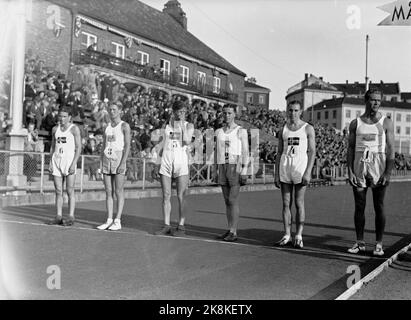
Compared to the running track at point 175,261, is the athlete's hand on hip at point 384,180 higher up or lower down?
higher up

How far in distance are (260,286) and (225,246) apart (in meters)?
1.71

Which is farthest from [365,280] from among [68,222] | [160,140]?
[68,222]

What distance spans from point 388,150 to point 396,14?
68.6 inches

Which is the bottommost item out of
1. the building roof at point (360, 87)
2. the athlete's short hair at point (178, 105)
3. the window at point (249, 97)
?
the athlete's short hair at point (178, 105)

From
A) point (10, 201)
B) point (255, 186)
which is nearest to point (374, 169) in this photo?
point (10, 201)

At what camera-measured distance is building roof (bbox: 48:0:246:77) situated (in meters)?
3.62

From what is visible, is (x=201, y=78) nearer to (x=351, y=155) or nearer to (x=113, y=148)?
(x=351, y=155)

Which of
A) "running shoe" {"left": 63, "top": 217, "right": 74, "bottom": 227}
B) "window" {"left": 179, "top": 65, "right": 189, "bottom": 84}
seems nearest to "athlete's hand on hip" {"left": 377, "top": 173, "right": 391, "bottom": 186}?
"window" {"left": 179, "top": 65, "right": 189, "bottom": 84}

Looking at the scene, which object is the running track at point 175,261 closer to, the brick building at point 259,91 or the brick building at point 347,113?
the brick building at point 347,113

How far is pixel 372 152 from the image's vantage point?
4.77 m

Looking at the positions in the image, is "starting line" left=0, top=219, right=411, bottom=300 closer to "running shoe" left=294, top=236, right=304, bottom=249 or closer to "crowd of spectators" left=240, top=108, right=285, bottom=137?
"running shoe" left=294, top=236, right=304, bottom=249

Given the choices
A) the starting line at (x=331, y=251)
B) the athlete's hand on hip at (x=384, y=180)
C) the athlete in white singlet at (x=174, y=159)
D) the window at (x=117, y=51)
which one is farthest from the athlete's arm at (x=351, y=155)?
the window at (x=117, y=51)

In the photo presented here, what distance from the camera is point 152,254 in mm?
4492

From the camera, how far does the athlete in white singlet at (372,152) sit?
4.73m
